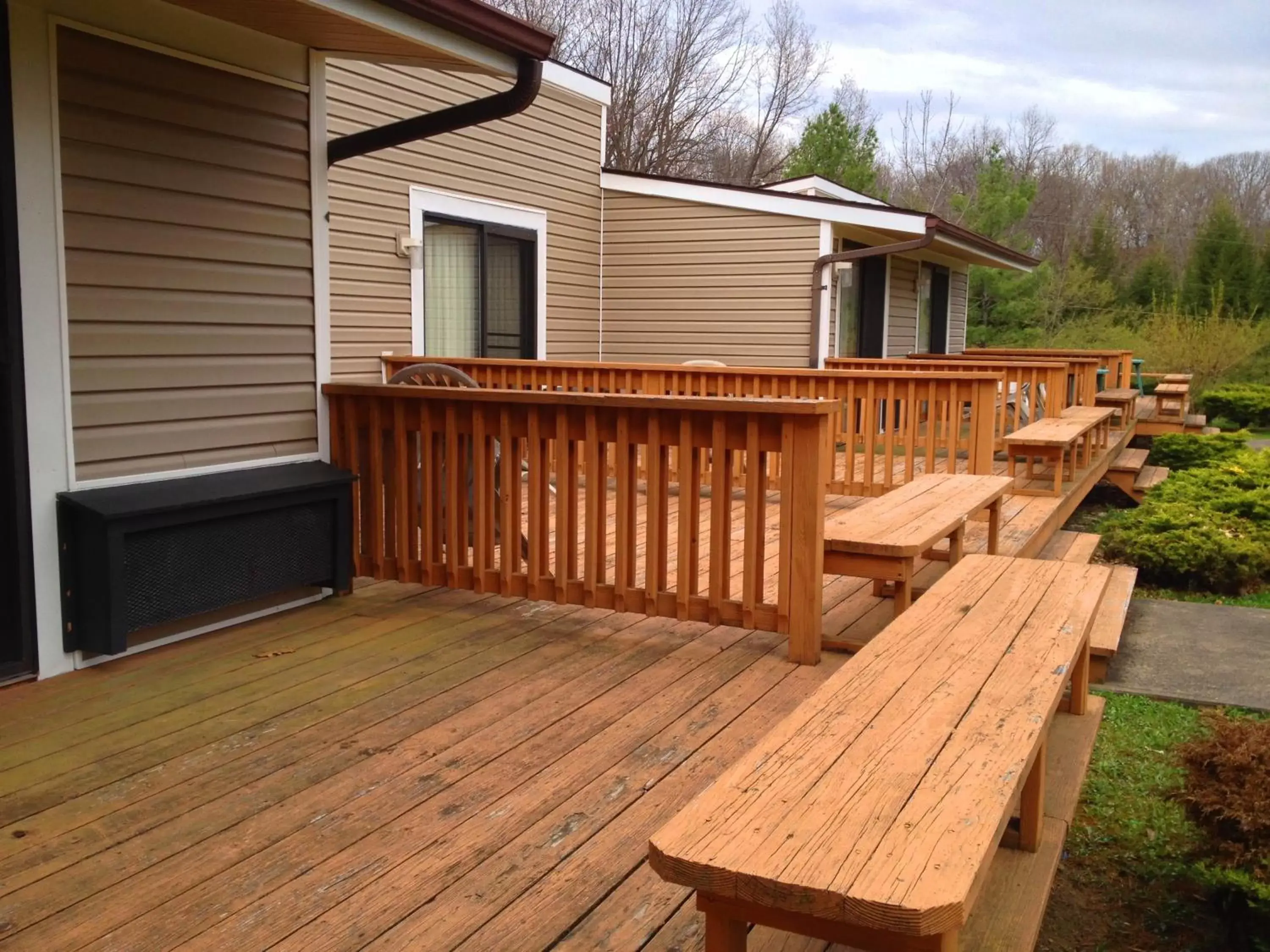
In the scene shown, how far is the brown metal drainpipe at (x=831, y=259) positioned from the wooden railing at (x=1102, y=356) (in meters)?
2.64

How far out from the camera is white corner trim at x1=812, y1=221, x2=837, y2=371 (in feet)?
33.7

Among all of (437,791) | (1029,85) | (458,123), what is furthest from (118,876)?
(1029,85)

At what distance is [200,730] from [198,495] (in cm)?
100

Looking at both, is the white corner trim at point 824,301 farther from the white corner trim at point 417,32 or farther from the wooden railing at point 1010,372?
the white corner trim at point 417,32

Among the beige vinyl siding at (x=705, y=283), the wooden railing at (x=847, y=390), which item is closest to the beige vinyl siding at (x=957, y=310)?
the beige vinyl siding at (x=705, y=283)

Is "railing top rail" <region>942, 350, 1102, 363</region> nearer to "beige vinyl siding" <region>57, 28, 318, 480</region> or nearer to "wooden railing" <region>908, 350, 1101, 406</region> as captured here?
"wooden railing" <region>908, 350, 1101, 406</region>

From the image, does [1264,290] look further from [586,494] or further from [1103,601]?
[586,494]

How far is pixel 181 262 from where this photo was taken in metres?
3.92

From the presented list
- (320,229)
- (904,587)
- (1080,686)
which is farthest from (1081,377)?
(320,229)

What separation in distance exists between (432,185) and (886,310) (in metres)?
6.18

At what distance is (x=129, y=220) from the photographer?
3723 millimetres

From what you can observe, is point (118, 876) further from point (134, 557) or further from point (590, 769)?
point (134, 557)

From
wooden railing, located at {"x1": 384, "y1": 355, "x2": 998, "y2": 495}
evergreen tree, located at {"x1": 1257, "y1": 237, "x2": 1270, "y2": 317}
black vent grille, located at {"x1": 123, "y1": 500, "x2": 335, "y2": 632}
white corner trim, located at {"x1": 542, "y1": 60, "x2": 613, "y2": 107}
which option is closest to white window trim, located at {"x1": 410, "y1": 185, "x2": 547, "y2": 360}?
wooden railing, located at {"x1": 384, "y1": 355, "x2": 998, "y2": 495}

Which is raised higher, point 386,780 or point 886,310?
point 886,310
